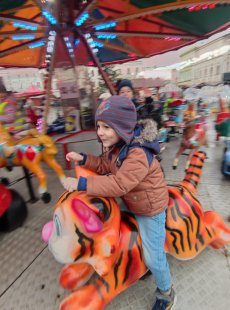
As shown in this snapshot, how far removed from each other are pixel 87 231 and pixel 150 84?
1759cm

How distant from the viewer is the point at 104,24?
3.16 metres

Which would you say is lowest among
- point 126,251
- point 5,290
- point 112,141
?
point 5,290

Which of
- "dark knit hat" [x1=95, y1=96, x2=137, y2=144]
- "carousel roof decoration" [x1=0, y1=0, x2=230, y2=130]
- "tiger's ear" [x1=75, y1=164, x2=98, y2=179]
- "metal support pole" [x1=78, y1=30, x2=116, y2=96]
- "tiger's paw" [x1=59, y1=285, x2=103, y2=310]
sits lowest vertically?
"tiger's paw" [x1=59, y1=285, x2=103, y2=310]

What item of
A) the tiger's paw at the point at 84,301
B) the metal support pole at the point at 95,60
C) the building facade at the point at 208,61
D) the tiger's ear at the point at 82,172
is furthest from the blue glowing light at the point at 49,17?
the building facade at the point at 208,61

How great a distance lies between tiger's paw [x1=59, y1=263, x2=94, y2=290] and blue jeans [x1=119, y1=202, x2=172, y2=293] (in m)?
0.41

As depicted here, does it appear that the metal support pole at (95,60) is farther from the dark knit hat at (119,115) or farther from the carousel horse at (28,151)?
the dark knit hat at (119,115)

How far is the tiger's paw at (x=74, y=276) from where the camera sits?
3.99 feet

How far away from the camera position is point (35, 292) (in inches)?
54.3

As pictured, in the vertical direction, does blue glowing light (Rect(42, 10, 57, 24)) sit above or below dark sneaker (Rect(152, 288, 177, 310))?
above

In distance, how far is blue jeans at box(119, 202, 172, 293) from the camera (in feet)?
3.57

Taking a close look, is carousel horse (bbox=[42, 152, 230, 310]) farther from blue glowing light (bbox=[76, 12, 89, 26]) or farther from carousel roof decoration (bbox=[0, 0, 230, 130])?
blue glowing light (bbox=[76, 12, 89, 26])

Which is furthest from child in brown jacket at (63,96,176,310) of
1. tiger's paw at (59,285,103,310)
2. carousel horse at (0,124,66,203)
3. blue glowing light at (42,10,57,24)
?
blue glowing light at (42,10,57,24)

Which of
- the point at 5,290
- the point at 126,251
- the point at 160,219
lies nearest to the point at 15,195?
the point at 5,290

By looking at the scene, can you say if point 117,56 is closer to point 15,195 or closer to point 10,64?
point 10,64
